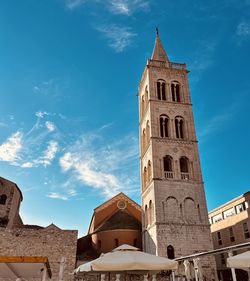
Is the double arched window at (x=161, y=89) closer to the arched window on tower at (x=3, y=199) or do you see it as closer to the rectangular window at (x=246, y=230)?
the rectangular window at (x=246, y=230)

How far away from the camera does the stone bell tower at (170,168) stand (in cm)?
2292

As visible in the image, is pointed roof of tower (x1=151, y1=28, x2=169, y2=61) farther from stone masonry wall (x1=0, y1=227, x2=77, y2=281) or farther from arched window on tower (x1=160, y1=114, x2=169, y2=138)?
stone masonry wall (x1=0, y1=227, x2=77, y2=281)

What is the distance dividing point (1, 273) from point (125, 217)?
20.7 meters

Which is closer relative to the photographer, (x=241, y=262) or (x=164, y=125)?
(x=241, y=262)

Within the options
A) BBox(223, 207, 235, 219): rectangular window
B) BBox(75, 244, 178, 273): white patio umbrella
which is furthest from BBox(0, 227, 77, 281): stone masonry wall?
BBox(223, 207, 235, 219): rectangular window

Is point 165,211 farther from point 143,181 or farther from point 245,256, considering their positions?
point 245,256

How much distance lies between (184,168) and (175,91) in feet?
30.8

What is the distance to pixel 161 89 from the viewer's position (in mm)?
30969

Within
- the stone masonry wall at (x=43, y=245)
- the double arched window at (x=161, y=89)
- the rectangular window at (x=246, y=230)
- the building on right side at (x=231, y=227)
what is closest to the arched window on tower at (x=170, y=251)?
the stone masonry wall at (x=43, y=245)

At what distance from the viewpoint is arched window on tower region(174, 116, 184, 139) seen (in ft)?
94.7

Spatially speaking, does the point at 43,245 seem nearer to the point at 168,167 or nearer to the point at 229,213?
the point at 168,167

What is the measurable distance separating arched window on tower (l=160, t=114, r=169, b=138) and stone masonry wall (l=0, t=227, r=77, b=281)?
13597 millimetres

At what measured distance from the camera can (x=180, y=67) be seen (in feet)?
110

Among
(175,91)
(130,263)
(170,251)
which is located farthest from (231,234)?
(130,263)
